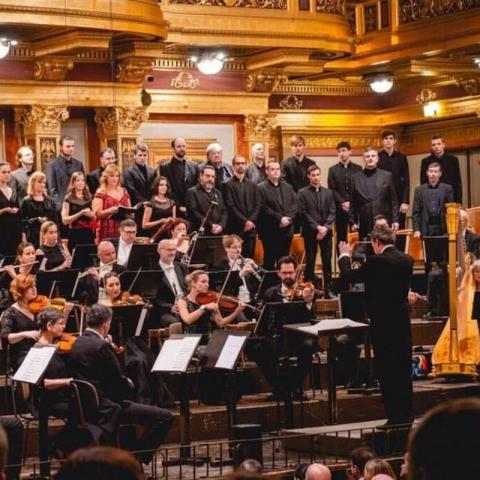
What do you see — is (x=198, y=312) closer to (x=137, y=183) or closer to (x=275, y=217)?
(x=137, y=183)

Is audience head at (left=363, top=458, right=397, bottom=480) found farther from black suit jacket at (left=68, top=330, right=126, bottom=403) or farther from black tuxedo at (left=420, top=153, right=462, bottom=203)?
black tuxedo at (left=420, top=153, right=462, bottom=203)

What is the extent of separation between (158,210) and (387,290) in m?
3.30

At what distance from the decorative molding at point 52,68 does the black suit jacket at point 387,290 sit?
5.99 m

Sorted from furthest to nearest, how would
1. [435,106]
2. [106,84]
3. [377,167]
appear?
[435,106] → [106,84] → [377,167]

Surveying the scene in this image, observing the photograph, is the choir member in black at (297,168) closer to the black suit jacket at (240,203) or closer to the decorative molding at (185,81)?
the black suit jacket at (240,203)

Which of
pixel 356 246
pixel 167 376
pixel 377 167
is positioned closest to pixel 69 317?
pixel 167 376

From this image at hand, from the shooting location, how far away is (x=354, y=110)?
616 inches

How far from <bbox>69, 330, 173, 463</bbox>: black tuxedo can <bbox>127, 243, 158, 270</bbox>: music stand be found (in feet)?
6.36

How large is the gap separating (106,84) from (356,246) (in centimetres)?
353

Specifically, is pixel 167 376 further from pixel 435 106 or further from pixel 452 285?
pixel 435 106

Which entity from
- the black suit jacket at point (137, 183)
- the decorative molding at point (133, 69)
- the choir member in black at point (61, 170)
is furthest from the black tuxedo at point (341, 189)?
the choir member in black at point (61, 170)

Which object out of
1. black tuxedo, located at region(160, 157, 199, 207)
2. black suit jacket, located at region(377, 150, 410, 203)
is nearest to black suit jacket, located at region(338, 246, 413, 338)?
black tuxedo, located at region(160, 157, 199, 207)

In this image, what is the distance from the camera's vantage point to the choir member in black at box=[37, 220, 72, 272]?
8922mm

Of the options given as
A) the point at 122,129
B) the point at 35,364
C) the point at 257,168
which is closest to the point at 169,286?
the point at 35,364
